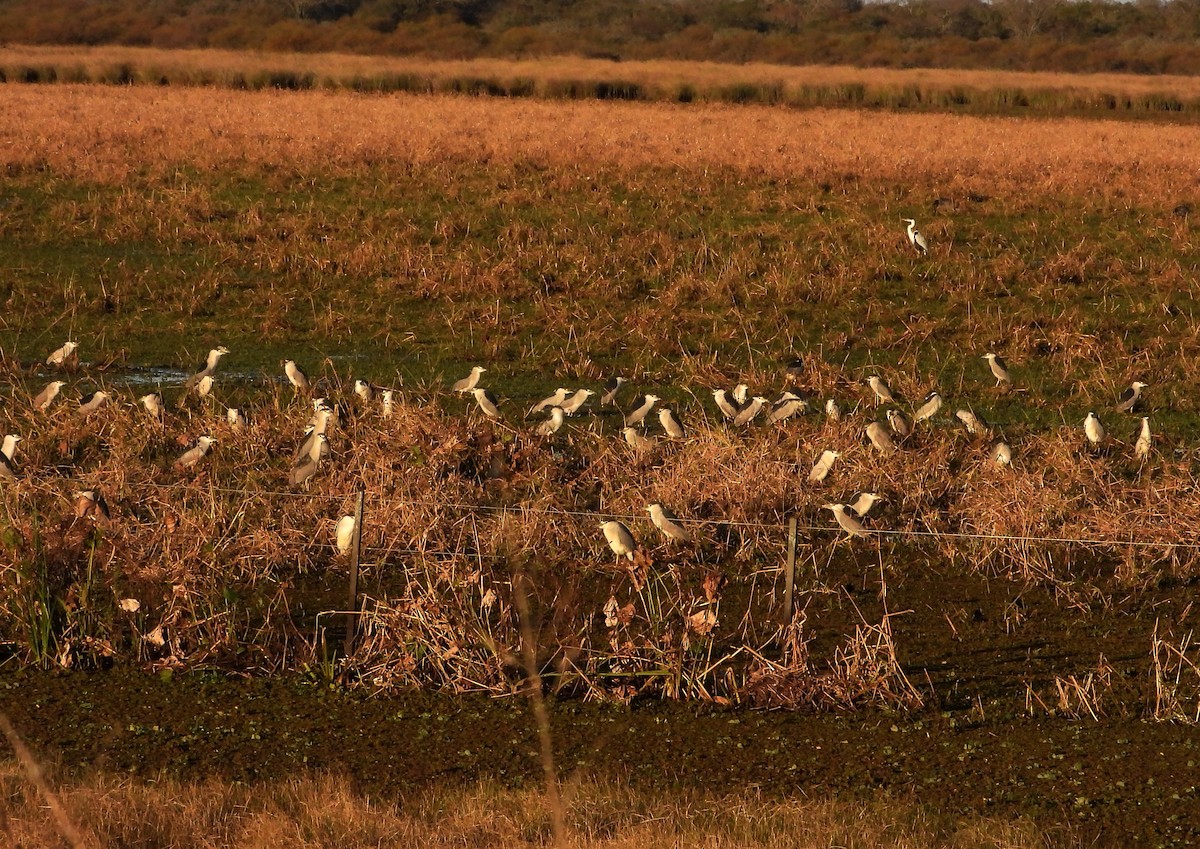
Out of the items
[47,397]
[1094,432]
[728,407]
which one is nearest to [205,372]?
[47,397]

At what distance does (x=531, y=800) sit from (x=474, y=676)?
4.73ft

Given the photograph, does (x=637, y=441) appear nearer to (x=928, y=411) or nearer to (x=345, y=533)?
(x=928, y=411)

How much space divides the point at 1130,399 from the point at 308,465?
6080 mm

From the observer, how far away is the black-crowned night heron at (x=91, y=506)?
7.64 m

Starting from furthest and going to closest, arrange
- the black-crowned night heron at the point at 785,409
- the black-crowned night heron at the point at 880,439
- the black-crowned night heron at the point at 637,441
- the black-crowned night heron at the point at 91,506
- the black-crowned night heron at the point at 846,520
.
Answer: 1. the black-crowned night heron at the point at 785,409
2. the black-crowned night heron at the point at 880,439
3. the black-crowned night heron at the point at 637,441
4. the black-crowned night heron at the point at 846,520
5. the black-crowned night heron at the point at 91,506

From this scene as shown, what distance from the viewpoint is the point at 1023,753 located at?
640cm

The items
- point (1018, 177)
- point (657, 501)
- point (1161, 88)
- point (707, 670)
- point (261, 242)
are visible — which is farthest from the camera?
→ point (1161, 88)

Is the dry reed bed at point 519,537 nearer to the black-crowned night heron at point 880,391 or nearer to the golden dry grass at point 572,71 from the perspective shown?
the black-crowned night heron at point 880,391

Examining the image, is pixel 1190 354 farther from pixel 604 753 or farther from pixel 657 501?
pixel 604 753

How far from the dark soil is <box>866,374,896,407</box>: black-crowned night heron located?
423 cm

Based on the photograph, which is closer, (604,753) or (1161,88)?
(604,753)

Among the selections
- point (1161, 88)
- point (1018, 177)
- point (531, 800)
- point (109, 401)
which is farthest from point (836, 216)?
point (1161, 88)

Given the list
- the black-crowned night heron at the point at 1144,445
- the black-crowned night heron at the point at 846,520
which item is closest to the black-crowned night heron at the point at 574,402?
the black-crowned night heron at the point at 846,520

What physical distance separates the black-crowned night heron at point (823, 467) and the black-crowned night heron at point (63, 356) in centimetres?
579
